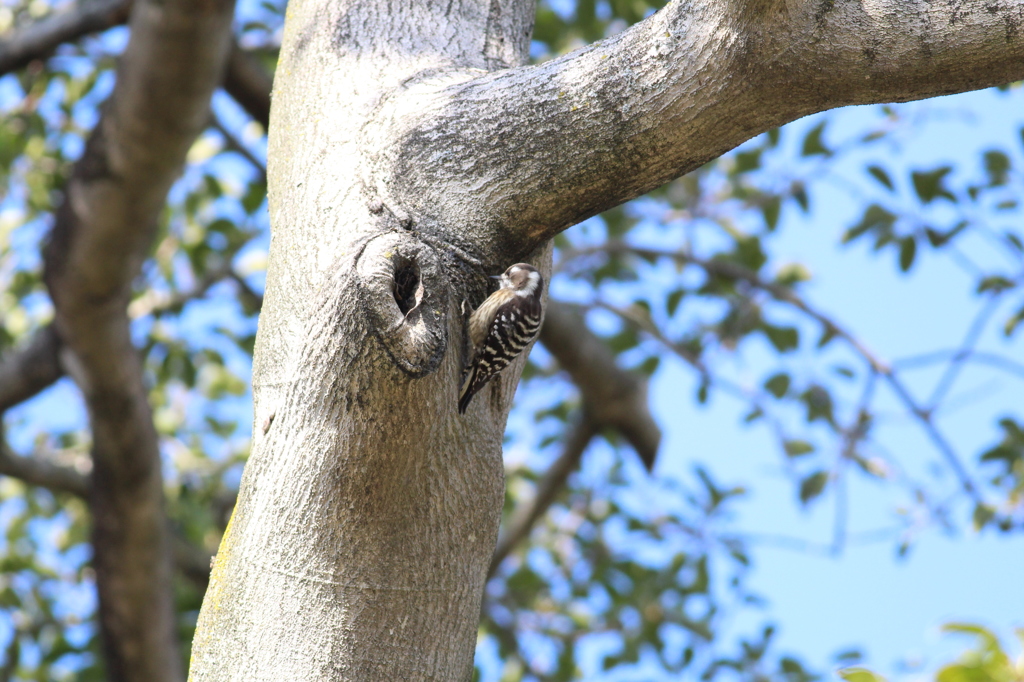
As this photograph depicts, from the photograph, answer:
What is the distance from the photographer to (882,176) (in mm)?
4418

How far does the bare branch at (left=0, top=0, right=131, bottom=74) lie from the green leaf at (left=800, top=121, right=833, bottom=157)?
3303 mm

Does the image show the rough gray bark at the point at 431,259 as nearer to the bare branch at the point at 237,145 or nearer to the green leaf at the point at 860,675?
the green leaf at the point at 860,675

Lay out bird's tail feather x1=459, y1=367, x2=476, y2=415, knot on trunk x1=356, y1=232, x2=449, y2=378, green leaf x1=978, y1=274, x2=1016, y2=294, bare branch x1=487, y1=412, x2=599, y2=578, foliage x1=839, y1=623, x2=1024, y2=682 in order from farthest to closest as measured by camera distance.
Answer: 1. bare branch x1=487, y1=412, x2=599, y2=578
2. green leaf x1=978, y1=274, x2=1016, y2=294
3. bird's tail feather x1=459, y1=367, x2=476, y2=415
4. knot on trunk x1=356, y1=232, x2=449, y2=378
5. foliage x1=839, y1=623, x2=1024, y2=682

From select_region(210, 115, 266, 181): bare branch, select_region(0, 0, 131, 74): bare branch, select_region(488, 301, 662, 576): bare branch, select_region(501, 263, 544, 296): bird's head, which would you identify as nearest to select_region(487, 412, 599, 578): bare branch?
select_region(488, 301, 662, 576): bare branch

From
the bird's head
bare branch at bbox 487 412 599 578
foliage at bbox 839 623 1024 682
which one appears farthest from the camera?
bare branch at bbox 487 412 599 578

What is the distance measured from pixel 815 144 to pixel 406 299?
338 centimetres

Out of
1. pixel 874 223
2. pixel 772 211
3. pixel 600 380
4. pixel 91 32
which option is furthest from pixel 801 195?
pixel 91 32

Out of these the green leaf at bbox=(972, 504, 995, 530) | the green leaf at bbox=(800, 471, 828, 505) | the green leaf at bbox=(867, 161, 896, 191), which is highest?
the green leaf at bbox=(867, 161, 896, 191)

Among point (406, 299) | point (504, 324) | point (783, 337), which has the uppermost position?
point (783, 337)

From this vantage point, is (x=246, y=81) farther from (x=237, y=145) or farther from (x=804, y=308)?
(x=804, y=308)

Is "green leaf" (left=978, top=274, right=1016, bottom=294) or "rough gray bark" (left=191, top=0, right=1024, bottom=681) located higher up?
"green leaf" (left=978, top=274, right=1016, bottom=294)

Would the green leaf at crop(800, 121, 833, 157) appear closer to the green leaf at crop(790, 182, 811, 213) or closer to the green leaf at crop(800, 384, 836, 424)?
the green leaf at crop(790, 182, 811, 213)

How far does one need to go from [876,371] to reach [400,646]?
3.55m

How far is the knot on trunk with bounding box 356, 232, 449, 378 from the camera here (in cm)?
164
